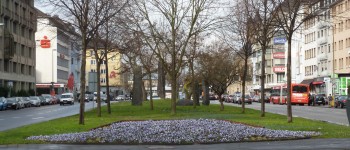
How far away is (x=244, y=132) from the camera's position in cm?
1984

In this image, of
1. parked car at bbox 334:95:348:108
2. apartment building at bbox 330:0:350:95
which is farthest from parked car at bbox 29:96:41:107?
apartment building at bbox 330:0:350:95

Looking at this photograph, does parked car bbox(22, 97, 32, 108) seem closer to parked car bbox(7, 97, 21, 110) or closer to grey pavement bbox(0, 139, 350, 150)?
parked car bbox(7, 97, 21, 110)

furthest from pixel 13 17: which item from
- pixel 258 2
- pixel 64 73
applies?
pixel 258 2

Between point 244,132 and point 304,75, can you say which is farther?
point 304,75

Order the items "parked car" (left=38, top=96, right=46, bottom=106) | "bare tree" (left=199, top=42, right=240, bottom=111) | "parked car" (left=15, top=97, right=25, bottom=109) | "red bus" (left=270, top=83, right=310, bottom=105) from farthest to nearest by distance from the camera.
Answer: "parked car" (left=38, top=96, right=46, bottom=106) < "red bus" (left=270, top=83, right=310, bottom=105) < "parked car" (left=15, top=97, right=25, bottom=109) < "bare tree" (left=199, top=42, right=240, bottom=111)

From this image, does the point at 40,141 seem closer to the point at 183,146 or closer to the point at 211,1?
the point at 183,146

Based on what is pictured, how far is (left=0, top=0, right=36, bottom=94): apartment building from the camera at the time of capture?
89.6 meters

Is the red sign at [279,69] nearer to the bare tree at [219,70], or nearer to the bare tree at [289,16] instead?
the bare tree at [219,70]

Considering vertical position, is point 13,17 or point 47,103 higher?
point 13,17

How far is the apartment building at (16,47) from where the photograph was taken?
8962 centimetres

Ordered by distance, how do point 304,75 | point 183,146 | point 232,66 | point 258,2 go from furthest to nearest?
point 304,75 < point 232,66 < point 258,2 < point 183,146

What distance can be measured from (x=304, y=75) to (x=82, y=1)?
99.2 metres

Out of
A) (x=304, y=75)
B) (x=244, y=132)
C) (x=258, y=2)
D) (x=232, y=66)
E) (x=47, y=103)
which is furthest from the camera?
(x=304, y=75)

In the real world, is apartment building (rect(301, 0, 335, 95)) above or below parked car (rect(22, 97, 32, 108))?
above
